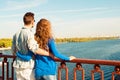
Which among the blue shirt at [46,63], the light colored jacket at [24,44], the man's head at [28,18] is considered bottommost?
the blue shirt at [46,63]

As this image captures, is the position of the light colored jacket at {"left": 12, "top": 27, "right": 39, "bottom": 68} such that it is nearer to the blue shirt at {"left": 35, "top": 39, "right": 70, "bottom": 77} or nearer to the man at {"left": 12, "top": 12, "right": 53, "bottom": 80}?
the man at {"left": 12, "top": 12, "right": 53, "bottom": 80}

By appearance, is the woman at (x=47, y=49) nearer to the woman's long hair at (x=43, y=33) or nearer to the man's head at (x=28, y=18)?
the woman's long hair at (x=43, y=33)

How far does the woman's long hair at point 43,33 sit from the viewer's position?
4047 mm

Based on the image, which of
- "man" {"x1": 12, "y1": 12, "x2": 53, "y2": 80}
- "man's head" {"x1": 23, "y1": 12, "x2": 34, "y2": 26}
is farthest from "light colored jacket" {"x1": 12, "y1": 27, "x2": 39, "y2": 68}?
"man's head" {"x1": 23, "y1": 12, "x2": 34, "y2": 26}

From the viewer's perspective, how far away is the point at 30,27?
13.7ft

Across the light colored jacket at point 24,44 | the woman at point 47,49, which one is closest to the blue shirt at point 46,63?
the woman at point 47,49

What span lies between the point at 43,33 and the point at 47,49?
0.88 ft

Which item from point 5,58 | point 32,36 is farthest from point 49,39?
point 5,58

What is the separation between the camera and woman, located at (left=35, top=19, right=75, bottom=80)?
4.07 m

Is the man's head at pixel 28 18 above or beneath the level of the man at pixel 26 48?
above

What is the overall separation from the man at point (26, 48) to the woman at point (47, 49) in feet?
0.25

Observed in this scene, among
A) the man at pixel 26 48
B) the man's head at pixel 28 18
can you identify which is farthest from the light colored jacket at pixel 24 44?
the man's head at pixel 28 18

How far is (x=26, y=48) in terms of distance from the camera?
13.9 feet

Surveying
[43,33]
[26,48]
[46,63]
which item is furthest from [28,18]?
[46,63]
